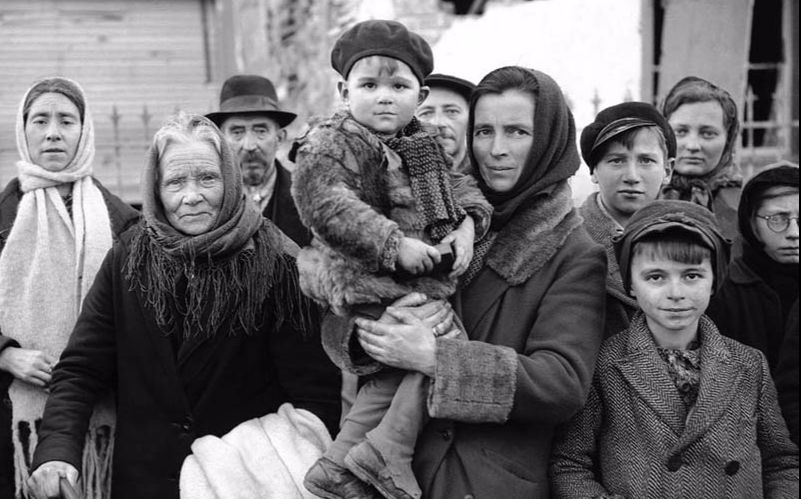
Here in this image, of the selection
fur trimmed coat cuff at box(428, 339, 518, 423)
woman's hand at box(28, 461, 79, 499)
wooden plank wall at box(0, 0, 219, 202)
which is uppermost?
wooden plank wall at box(0, 0, 219, 202)

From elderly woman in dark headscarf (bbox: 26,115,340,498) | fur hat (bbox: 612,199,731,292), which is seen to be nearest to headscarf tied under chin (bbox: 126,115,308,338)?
elderly woman in dark headscarf (bbox: 26,115,340,498)

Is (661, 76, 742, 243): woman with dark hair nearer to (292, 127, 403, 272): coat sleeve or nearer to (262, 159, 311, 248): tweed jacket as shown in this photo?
(262, 159, 311, 248): tweed jacket

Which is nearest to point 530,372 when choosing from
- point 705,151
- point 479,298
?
point 479,298

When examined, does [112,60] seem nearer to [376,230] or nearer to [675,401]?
[376,230]

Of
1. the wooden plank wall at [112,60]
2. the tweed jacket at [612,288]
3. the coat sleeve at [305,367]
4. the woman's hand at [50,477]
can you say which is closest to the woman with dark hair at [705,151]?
the tweed jacket at [612,288]

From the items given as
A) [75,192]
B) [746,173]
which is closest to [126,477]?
[75,192]

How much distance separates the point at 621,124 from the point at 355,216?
1.15 m

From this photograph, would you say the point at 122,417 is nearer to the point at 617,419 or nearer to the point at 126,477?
the point at 126,477

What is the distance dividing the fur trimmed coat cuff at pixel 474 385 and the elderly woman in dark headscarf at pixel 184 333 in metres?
0.64

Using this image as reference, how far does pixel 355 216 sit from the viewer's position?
250 centimetres

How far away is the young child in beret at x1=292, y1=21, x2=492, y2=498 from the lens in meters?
2.50

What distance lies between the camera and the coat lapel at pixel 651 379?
2.51 meters

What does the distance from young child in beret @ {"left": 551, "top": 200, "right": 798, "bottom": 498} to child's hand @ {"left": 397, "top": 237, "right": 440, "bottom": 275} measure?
0.58 m

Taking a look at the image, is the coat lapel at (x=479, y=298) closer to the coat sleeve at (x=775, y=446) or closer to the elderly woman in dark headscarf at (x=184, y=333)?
the elderly woman in dark headscarf at (x=184, y=333)
